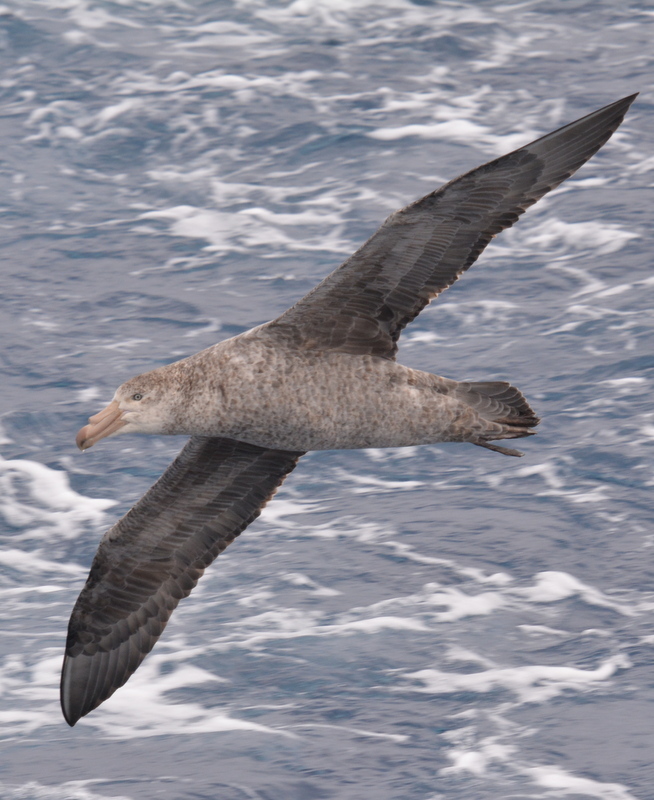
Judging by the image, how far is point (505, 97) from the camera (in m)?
23.6

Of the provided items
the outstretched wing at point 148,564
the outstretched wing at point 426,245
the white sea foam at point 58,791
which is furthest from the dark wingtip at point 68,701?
the outstretched wing at point 426,245

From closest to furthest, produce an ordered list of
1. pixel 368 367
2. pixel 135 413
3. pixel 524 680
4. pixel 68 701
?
pixel 135 413, pixel 368 367, pixel 68 701, pixel 524 680

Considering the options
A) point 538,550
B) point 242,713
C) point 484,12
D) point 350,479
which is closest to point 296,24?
point 484,12

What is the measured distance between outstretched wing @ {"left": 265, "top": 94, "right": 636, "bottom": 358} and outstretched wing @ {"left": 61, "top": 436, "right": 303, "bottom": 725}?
1.59 meters

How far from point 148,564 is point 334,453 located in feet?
17.9

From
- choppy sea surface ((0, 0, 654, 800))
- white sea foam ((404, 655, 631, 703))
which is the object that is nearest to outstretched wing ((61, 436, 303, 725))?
choppy sea surface ((0, 0, 654, 800))

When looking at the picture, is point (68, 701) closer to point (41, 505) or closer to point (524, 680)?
point (524, 680)

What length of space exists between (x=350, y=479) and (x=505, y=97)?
10734mm

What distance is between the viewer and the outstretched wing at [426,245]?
973 centimetres

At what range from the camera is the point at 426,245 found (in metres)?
10.0

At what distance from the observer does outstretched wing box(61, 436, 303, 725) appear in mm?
10875

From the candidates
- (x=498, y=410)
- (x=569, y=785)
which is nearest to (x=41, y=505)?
(x=498, y=410)

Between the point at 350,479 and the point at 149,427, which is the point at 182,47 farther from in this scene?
the point at 149,427

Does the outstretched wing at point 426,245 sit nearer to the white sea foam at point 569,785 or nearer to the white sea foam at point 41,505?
the white sea foam at point 569,785
